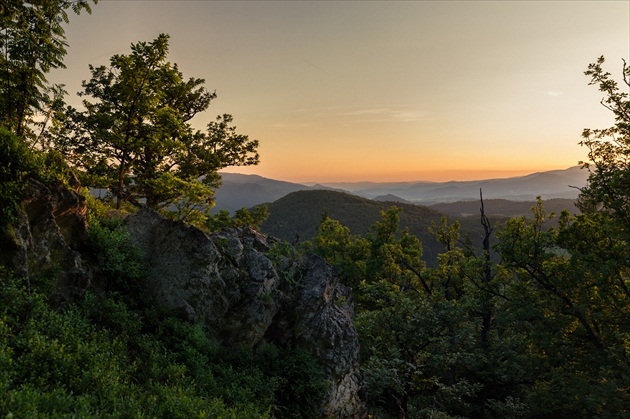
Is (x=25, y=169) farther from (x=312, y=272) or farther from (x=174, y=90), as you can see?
(x=174, y=90)

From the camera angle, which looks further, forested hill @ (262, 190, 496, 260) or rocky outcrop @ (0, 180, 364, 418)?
forested hill @ (262, 190, 496, 260)

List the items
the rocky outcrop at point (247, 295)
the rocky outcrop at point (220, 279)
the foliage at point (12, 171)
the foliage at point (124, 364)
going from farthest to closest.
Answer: the rocky outcrop at point (247, 295) → the rocky outcrop at point (220, 279) → the foliage at point (12, 171) → the foliage at point (124, 364)

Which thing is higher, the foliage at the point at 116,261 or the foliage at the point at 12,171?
the foliage at the point at 12,171

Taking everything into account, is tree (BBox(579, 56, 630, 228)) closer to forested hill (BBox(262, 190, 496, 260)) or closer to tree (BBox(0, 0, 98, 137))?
tree (BBox(0, 0, 98, 137))

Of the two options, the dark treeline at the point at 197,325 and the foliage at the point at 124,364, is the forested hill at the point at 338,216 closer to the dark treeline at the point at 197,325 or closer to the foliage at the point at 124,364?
the dark treeline at the point at 197,325

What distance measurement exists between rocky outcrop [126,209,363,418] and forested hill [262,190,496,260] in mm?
116698

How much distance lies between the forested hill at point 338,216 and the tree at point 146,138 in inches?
4183

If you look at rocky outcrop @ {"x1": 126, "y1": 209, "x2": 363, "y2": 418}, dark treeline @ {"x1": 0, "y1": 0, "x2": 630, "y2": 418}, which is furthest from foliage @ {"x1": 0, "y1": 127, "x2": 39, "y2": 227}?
rocky outcrop @ {"x1": 126, "y1": 209, "x2": 363, "y2": 418}

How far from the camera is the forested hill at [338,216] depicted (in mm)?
140000

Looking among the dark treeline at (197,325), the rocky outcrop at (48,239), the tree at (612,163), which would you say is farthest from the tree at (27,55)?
the tree at (612,163)

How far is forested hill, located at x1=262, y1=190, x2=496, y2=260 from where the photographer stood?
459 feet

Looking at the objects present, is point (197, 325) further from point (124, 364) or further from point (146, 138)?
point (146, 138)

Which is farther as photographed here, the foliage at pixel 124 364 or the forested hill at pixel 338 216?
the forested hill at pixel 338 216

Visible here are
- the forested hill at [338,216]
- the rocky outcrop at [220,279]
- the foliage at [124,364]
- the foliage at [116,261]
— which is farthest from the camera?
the forested hill at [338,216]
